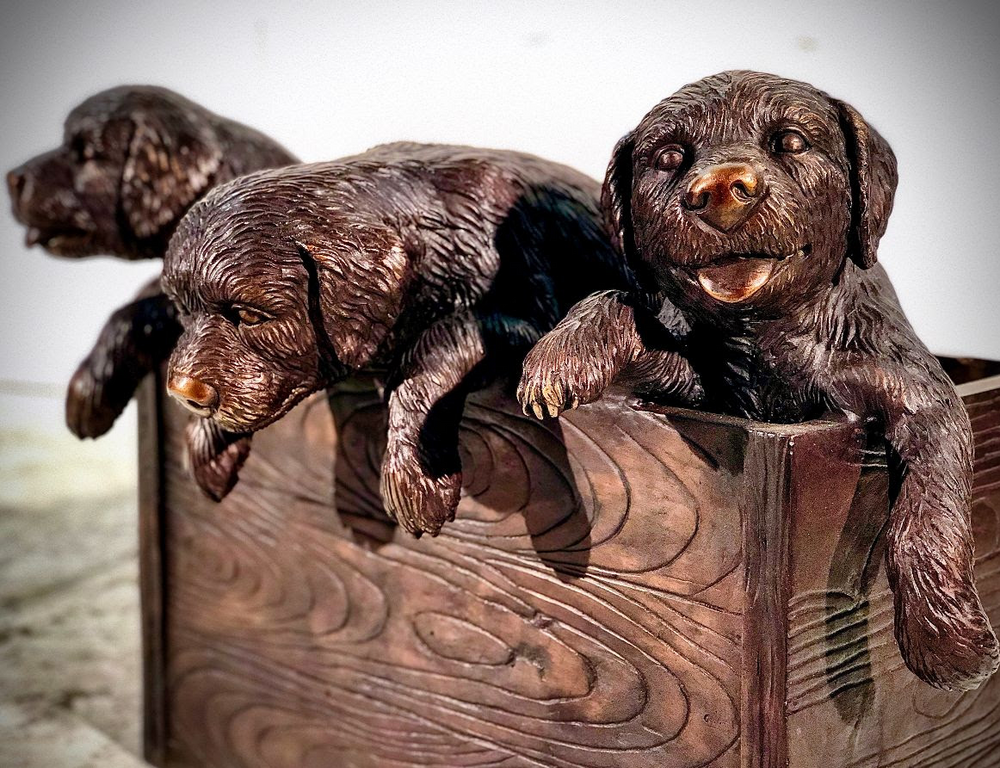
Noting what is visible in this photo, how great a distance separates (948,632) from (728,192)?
1.08 feet

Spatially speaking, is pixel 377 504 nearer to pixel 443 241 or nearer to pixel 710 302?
pixel 443 241

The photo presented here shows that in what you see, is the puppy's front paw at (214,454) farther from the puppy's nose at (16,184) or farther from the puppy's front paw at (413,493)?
the puppy's nose at (16,184)

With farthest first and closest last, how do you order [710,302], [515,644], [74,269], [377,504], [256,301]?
[74,269], [377,504], [515,644], [256,301], [710,302]

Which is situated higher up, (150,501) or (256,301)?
(256,301)

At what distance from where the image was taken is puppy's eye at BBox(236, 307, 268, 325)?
88 cm

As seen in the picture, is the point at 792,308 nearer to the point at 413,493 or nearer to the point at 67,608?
the point at 413,493

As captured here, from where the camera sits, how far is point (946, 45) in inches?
58.2

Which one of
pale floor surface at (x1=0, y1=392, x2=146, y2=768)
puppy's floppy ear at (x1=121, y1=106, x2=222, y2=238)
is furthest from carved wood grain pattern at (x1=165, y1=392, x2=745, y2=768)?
puppy's floppy ear at (x1=121, y1=106, x2=222, y2=238)

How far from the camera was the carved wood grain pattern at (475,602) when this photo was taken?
84 centimetres

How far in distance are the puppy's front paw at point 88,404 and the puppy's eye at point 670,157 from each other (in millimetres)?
739

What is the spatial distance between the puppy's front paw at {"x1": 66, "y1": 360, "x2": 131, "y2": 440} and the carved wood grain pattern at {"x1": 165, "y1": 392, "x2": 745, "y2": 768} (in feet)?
0.36

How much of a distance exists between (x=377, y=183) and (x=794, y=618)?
1.66 feet

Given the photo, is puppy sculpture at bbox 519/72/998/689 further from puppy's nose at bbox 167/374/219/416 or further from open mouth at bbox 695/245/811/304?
puppy's nose at bbox 167/374/219/416

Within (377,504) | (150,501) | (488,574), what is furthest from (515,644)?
(150,501)
